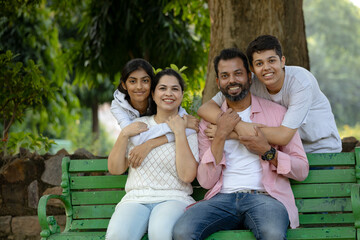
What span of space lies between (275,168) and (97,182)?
1.52 metres

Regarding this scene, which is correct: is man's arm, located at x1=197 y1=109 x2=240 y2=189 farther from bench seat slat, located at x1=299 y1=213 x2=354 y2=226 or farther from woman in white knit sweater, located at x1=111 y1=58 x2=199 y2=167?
bench seat slat, located at x1=299 y1=213 x2=354 y2=226

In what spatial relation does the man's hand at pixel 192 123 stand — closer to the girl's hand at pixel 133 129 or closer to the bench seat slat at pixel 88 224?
the girl's hand at pixel 133 129

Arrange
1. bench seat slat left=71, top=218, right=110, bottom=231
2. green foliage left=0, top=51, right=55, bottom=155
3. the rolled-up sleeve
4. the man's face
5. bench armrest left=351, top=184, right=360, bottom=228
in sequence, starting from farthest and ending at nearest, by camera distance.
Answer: green foliage left=0, top=51, right=55, bottom=155 < bench seat slat left=71, top=218, right=110, bottom=231 < the man's face < the rolled-up sleeve < bench armrest left=351, top=184, right=360, bottom=228

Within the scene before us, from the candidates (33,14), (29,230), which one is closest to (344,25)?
(33,14)

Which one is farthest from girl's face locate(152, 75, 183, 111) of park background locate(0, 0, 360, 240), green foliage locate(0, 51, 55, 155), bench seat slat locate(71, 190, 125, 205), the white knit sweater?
green foliage locate(0, 51, 55, 155)

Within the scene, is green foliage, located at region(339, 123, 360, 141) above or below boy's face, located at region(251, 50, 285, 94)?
below

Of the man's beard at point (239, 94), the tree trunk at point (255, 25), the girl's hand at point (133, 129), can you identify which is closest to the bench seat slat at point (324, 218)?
the man's beard at point (239, 94)

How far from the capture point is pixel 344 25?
1725 inches

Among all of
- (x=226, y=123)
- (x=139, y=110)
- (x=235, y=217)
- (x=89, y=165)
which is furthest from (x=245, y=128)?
(x=89, y=165)

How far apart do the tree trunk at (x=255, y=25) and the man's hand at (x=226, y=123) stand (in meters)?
1.81

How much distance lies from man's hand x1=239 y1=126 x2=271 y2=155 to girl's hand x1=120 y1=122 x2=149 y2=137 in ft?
2.49

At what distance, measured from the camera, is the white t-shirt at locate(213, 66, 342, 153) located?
3381 mm

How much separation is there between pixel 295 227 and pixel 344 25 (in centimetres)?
4393

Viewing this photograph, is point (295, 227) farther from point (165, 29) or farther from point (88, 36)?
point (88, 36)
